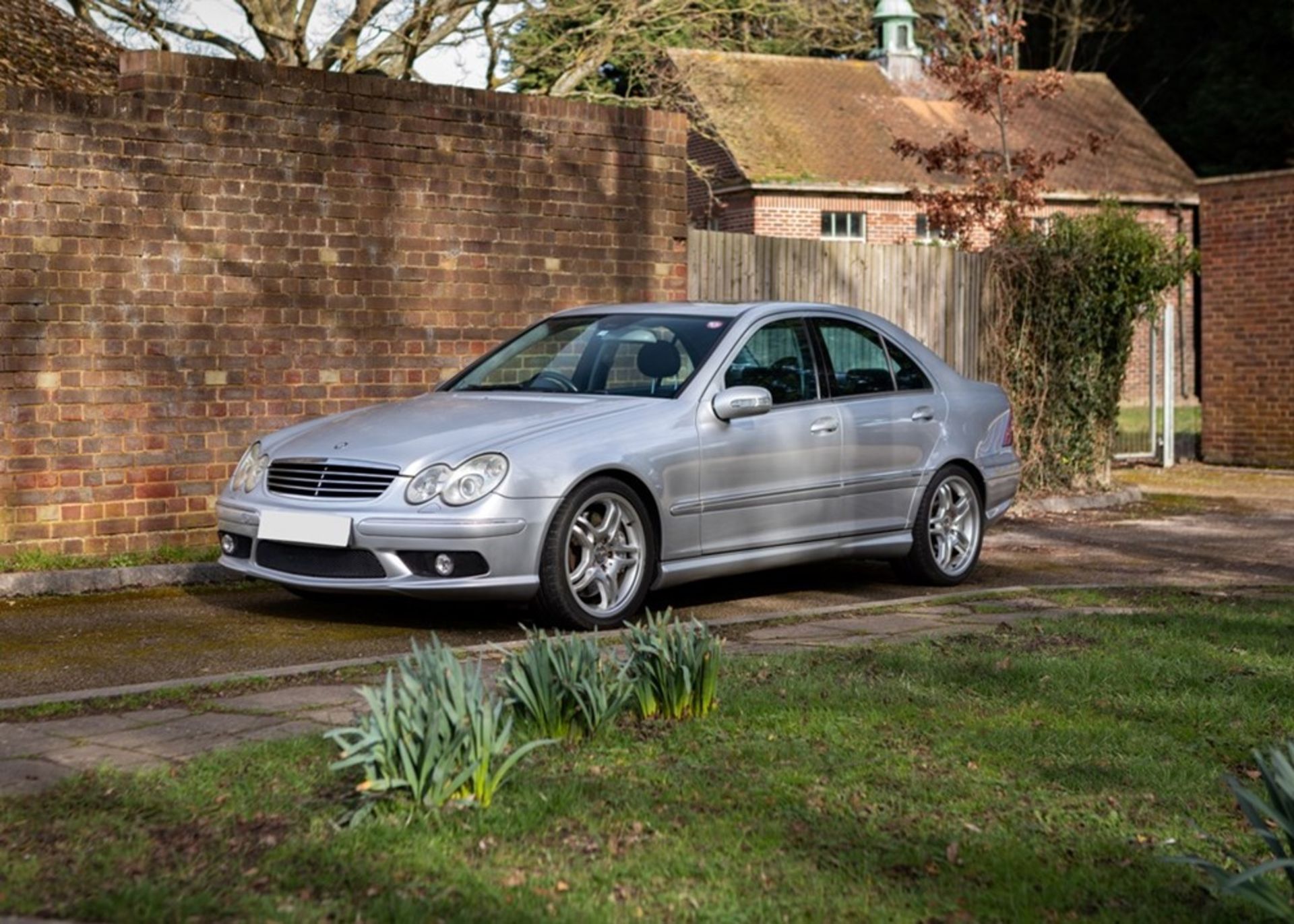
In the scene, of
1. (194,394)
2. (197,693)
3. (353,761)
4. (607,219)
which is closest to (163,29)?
(607,219)

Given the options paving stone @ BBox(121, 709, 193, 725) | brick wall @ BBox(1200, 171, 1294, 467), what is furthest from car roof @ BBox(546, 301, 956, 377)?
brick wall @ BBox(1200, 171, 1294, 467)

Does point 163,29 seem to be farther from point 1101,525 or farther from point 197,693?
point 197,693

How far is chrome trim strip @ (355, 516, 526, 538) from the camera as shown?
26.3 feet

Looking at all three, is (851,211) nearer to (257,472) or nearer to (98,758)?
(257,472)

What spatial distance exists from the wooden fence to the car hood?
13.8 feet

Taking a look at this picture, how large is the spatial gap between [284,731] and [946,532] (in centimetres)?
539

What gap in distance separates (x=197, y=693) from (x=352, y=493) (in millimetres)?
1835

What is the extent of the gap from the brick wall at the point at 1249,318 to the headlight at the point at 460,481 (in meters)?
13.7

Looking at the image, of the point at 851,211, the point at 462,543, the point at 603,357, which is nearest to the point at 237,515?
the point at 462,543

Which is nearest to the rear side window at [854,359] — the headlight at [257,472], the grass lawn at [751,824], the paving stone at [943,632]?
the paving stone at [943,632]

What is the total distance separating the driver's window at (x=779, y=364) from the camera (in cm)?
950

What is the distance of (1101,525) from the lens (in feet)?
45.4

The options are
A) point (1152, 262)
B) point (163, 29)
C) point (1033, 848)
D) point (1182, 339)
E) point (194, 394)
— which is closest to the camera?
point (1033, 848)

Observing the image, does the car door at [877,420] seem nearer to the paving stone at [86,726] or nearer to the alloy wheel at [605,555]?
the alloy wheel at [605,555]
